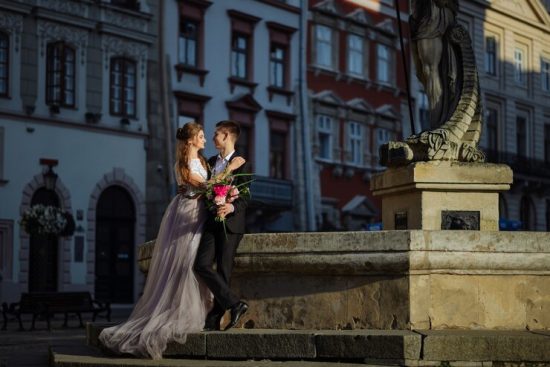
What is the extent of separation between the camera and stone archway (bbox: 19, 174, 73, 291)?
3253 cm

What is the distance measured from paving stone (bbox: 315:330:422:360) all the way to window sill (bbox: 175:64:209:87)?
1156 inches

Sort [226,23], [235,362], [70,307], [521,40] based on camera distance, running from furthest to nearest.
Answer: [521,40] → [226,23] → [70,307] → [235,362]

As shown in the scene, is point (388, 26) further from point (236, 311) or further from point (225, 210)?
point (236, 311)

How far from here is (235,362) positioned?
28.8 feet

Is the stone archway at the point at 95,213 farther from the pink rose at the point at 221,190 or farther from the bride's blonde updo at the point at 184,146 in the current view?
the pink rose at the point at 221,190

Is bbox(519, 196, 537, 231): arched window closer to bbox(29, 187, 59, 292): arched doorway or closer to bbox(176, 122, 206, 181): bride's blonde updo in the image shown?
bbox(29, 187, 59, 292): arched doorway

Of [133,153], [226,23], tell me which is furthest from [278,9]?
[133,153]

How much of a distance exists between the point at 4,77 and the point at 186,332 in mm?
24784

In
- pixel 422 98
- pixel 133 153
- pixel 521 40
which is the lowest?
pixel 133 153

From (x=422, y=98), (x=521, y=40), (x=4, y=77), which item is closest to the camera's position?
(x=4, y=77)

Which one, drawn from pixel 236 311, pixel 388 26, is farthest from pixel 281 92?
pixel 236 311

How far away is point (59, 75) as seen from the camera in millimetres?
34125

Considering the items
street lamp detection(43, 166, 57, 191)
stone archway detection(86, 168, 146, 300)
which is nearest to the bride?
street lamp detection(43, 166, 57, 191)

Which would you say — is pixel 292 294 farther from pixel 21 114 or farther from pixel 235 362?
pixel 21 114
